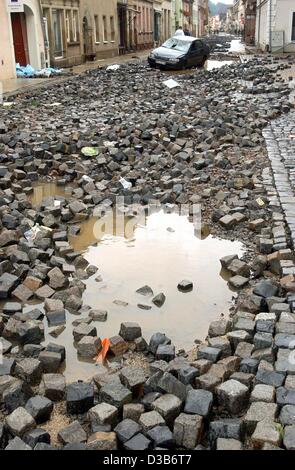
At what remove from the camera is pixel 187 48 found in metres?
26.7

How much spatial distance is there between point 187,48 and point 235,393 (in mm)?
25483

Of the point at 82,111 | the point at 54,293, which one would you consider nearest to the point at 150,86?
the point at 82,111

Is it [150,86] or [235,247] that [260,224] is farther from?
[150,86]

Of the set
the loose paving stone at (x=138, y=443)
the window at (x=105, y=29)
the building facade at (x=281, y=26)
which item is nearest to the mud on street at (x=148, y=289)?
the loose paving stone at (x=138, y=443)

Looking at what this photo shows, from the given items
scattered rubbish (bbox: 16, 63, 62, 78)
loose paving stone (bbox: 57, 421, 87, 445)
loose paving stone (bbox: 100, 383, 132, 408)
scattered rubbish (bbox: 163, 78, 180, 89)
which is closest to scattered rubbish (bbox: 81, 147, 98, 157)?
loose paving stone (bbox: 100, 383, 132, 408)

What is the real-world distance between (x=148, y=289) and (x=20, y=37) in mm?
21671

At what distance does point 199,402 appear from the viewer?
338 cm

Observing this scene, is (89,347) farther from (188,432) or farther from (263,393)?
(263,393)

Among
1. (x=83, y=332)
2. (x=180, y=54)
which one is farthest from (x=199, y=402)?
(x=180, y=54)

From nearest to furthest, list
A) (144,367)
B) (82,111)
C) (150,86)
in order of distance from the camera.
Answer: (144,367) < (82,111) < (150,86)

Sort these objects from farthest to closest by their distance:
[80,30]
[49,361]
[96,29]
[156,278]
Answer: [96,29]
[80,30]
[156,278]
[49,361]

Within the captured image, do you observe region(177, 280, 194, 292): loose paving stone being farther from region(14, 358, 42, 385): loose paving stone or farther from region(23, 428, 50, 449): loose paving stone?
region(23, 428, 50, 449): loose paving stone

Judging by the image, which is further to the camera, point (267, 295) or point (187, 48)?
point (187, 48)

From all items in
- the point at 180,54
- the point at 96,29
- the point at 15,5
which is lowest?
the point at 180,54
